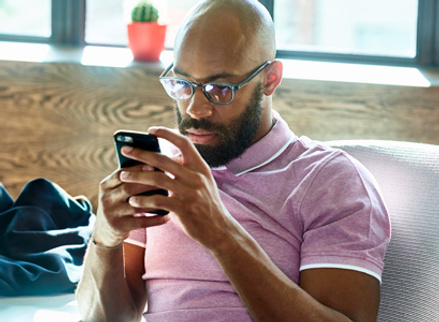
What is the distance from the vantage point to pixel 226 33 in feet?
4.83

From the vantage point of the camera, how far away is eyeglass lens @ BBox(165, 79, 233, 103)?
4.66 ft

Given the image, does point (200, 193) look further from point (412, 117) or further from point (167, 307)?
point (412, 117)

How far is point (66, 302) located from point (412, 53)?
1.56 m

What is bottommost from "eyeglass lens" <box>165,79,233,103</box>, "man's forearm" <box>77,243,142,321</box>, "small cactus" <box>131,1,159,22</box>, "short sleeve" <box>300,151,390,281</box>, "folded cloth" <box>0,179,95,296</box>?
"folded cloth" <box>0,179,95,296</box>

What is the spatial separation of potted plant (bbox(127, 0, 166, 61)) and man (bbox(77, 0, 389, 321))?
3.08 ft

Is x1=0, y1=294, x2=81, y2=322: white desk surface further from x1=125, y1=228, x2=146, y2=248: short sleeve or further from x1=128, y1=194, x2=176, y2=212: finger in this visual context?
x1=128, y1=194, x2=176, y2=212: finger

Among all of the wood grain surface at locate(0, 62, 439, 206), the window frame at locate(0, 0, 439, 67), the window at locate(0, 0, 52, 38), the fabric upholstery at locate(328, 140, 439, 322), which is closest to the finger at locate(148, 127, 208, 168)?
the fabric upholstery at locate(328, 140, 439, 322)

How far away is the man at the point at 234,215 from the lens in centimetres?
118

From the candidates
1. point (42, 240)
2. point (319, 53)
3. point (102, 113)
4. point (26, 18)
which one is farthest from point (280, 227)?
point (26, 18)

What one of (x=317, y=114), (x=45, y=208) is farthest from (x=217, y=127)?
(x=317, y=114)

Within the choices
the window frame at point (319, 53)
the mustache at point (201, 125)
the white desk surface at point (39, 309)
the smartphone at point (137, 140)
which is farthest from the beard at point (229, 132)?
the window frame at point (319, 53)

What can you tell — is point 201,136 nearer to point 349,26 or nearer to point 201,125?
point 201,125

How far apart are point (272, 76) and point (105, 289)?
0.57 metres

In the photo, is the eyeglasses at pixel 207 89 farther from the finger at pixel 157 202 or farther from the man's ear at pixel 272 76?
the finger at pixel 157 202
